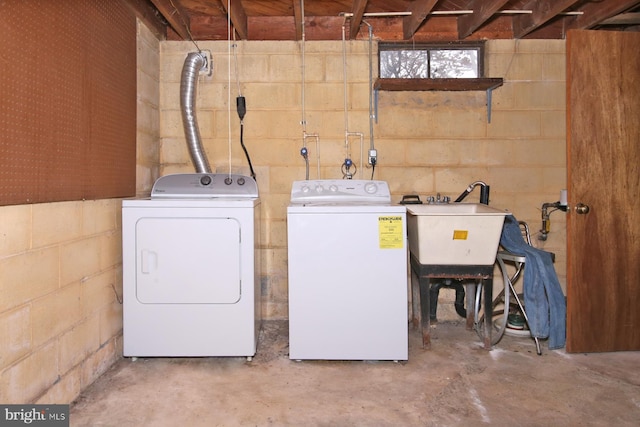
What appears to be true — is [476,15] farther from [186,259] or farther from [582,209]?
[186,259]

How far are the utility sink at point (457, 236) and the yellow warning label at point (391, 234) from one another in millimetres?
168

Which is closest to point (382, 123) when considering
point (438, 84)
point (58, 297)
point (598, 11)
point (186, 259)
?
point (438, 84)

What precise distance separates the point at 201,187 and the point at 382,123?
1.39 m

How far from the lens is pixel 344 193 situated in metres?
2.74

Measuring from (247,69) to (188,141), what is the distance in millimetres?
696

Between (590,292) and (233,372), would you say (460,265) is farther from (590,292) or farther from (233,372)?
(233,372)

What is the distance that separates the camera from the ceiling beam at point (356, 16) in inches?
98.9

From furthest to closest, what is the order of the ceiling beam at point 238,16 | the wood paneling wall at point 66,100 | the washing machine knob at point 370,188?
the washing machine knob at point 370,188 → the ceiling beam at point 238,16 → the wood paneling wall at point 66,100

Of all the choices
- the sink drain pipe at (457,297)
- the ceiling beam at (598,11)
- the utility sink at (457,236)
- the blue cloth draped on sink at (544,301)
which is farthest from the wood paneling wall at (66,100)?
the ceiling beam at (598,11)

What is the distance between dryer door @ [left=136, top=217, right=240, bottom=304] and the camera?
2283 mm

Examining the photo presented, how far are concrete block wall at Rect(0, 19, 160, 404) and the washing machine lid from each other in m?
0.30

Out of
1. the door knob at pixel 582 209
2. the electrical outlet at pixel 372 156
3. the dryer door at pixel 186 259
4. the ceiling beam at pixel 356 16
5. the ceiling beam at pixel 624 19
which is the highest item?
the ceiling beam at pixel 624 19

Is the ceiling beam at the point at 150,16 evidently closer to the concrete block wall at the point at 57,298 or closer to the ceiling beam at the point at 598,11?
the concrete block wall at the point at 57,298

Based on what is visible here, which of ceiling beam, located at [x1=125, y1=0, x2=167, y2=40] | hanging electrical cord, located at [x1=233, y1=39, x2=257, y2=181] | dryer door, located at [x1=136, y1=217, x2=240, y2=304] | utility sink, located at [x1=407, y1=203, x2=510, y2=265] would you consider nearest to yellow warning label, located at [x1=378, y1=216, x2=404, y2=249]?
utility sink, located at [x1=407, y1=203, x2=510, y2=265]
